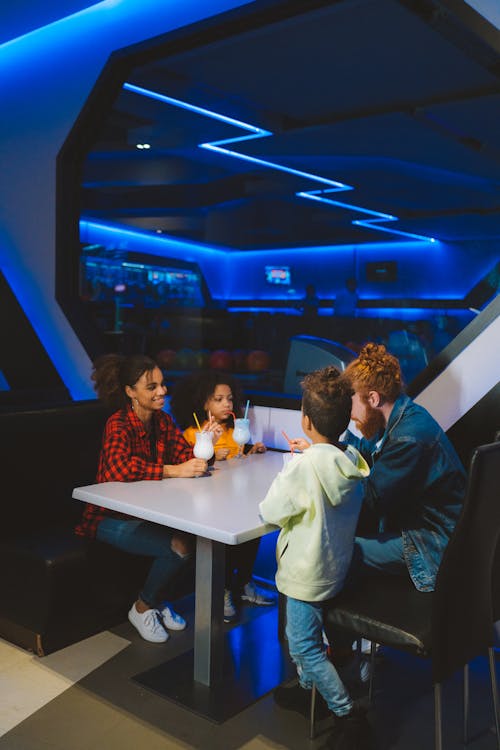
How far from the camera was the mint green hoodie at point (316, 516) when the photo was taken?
1.98 m

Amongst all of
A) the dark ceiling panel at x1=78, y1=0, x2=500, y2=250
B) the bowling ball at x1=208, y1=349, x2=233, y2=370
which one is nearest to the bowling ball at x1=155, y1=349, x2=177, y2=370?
the bowling ball at x1=208, y1=349, x2=233, y2=370

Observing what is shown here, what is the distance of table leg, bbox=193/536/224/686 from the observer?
7.70 feet

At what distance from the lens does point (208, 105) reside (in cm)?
608

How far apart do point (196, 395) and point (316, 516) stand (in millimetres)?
1326

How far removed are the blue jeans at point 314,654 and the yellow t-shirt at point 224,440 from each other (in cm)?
115

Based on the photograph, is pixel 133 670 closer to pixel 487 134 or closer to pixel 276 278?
pixel 487 134

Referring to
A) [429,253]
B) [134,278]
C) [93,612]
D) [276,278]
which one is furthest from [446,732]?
[276,278]

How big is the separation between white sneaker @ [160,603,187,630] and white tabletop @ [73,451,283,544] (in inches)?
26.5

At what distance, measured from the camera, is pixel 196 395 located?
3.20 meters

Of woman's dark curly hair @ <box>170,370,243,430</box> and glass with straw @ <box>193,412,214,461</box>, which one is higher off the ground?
woman's dark curly hair @ <box>170,370,243,430</box>

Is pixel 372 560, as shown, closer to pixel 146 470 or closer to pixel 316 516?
pixel 316 516

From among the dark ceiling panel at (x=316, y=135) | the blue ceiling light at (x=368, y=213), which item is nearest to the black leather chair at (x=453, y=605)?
the dark ceiling panel at (x=316, y=135)

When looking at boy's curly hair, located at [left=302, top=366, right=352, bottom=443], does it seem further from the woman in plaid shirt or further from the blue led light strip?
the blue led light strip

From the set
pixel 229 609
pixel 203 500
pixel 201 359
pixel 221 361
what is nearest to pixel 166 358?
pixel 221 361
